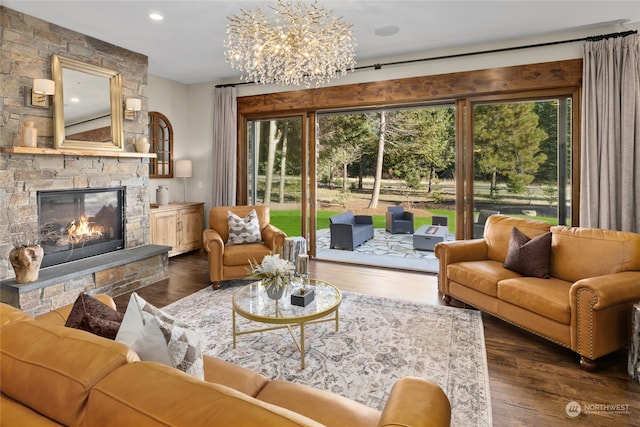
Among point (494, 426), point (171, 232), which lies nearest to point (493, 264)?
point (494, 426)

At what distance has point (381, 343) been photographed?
2.86 meters

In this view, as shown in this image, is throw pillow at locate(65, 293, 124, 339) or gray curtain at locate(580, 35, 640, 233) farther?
gray curtain at locate(580, 35, 640, 233)

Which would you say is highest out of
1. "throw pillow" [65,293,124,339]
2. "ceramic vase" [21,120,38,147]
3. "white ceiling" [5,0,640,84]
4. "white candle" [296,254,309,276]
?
"white ceiling" [5,0,640,84]

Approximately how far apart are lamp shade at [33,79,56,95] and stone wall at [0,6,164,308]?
0.51 feet

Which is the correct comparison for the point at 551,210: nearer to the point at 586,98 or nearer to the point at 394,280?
the point at 586,98

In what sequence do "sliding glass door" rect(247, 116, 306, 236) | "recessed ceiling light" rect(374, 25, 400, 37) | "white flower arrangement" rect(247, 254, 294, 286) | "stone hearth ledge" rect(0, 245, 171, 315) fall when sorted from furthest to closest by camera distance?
"sliding glass door" rect(247, 116, 306, 236), "recessed ceiling light" rect(374, 25, 400, 37), "stone hearth ledge" rect(0, 245, 171, 315), "white flower arrangement" rect(247, 254, 294, 286)

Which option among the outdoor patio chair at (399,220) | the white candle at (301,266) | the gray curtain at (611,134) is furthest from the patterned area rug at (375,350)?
the outdoor patio chair at (399,220)

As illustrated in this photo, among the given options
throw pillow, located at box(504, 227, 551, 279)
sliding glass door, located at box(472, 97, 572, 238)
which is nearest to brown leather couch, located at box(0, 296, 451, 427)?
throw pillow, located at box(504, 227, 551, 279)

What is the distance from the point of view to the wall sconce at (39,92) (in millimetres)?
3613

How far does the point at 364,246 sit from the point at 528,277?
12.1ft

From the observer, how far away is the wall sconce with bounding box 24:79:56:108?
3.61 meters

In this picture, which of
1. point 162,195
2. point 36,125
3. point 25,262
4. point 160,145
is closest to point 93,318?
point 25,262

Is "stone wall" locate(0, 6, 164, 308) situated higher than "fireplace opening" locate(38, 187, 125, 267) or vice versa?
"stone wall" locate(0, 6, 164, 308)

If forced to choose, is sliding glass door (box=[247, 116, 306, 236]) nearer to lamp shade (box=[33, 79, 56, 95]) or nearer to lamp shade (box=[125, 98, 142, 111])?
lamp shade (box=[125, 98, 142, 111])
